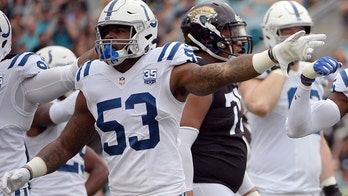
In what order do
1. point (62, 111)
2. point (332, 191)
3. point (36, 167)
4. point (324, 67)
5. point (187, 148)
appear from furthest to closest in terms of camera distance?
point (332, 191), point (62, 111), point (187, 148), point (36, 167), point (324, 67)

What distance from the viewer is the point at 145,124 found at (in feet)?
17.6

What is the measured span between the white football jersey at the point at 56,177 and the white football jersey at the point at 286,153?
129 centimetres

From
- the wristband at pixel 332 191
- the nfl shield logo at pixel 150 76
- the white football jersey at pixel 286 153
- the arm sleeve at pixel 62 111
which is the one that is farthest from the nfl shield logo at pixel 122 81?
the wristband at pixel 332 191

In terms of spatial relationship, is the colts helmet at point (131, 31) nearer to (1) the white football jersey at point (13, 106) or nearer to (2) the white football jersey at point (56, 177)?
(1) the white football jersey at point (13, 106)

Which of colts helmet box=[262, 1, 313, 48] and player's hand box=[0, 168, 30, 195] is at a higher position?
colts helmet box=[262, 1, 313, 48]

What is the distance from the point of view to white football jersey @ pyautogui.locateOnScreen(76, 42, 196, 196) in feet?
17.5

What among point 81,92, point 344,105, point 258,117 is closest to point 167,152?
point 81,92

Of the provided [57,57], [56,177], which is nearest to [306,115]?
[56,177]

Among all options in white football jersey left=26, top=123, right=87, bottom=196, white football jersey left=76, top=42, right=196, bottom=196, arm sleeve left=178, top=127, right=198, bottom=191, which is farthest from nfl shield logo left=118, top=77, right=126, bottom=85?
white football jersey left=26, top=123, right=87, bottom=196

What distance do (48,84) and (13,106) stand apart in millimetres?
240

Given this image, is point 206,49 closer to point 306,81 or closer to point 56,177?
point 306,81

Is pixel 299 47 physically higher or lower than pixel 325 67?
higher

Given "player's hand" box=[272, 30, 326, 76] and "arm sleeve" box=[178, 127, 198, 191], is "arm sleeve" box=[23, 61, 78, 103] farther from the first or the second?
"player's hand" box=[272, 30, 326, 76]

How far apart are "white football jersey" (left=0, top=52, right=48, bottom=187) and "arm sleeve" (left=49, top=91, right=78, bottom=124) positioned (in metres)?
0.57
